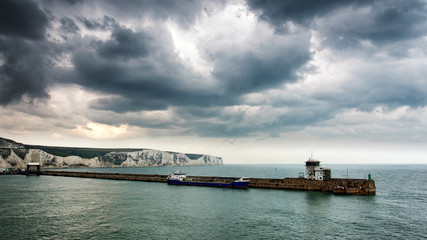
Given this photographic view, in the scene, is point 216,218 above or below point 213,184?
above

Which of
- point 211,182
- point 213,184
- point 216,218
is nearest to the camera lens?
point 216,218

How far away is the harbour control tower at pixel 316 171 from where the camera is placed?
90.5 m

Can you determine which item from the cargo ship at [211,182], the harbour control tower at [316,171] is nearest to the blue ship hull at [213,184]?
the cargo ship at [211,182]

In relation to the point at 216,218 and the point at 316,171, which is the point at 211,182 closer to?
the point at 316,171

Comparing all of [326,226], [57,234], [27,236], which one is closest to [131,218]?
[57,234]

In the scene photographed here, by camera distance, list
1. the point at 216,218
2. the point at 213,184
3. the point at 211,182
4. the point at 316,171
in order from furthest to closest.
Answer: the point at 211,182 → the point at 213,184 → the point at 316,171 → the point at 216,218

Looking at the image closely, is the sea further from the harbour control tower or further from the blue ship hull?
the blue ship hull

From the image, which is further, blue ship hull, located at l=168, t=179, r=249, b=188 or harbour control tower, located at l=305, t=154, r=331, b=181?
blue ship hull, located at l=168, t=179, r=249, b=188

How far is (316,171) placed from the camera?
301 feet

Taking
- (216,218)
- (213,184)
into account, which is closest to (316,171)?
(213,184)

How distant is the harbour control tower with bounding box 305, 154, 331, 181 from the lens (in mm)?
90506

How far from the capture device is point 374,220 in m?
47.4

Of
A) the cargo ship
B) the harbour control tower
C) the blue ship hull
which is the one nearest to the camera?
the harbour control tower

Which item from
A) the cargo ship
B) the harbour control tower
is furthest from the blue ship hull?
the harbour control tower
